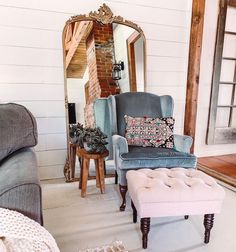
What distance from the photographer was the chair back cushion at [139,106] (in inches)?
90.0

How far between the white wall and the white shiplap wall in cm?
37

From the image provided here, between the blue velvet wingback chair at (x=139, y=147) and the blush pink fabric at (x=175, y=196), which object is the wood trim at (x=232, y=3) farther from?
the blush pink fabric at (x=175, y=196)

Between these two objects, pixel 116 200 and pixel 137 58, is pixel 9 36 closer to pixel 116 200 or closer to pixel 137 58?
pixel 137 58

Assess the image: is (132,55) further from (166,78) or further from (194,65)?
(194,65)

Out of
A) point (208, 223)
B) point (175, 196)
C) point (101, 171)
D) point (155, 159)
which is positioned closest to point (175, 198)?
point (175, 196)

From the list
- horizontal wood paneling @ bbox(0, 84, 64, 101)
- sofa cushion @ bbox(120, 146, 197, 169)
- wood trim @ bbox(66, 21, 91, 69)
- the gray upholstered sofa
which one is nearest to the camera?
the gray upholstered sofa

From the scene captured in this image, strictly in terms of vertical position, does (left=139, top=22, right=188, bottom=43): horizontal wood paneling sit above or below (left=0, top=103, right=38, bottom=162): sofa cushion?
above

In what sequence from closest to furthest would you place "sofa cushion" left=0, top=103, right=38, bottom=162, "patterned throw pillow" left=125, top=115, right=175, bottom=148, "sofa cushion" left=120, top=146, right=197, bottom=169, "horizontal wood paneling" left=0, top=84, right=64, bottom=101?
"sofa cushion" left=0, top=103, right=38, bottom=162
"sofa cushion" left=120, top=146, right=197, bottom=169
"patterned throw pillow" left=125, top=115, right=175, bottom=148
"horizontal wood paneling" left=0, top=84, right=64, bottom=101

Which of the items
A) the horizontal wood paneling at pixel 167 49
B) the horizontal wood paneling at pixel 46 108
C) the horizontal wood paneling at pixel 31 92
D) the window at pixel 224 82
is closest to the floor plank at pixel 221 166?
the window at pixel 224 82

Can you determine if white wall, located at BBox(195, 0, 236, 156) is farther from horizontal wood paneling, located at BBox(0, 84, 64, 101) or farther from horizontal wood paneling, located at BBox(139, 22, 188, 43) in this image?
horizontal wood paneling, located at BBox(0, 84, 64, 101)

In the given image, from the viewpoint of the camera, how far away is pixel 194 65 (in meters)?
2.77

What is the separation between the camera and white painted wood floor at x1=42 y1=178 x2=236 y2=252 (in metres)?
1.39

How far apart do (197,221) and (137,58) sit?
74.8 inches

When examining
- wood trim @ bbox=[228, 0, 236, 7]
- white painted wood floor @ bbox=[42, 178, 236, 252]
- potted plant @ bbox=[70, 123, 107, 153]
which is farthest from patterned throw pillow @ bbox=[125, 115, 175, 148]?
wood trim @ bbox=[228, 0, 236, 7]
